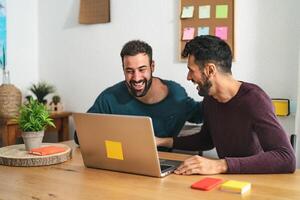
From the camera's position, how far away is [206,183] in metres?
1.41

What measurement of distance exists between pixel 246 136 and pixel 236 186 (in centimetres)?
50

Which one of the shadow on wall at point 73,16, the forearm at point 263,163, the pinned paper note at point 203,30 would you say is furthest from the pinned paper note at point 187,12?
the forearm at point 263,163

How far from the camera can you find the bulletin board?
8.93ft

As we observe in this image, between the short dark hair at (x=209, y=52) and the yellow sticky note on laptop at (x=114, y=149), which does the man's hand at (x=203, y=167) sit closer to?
the yellow sticky note on laptop at (x=114, y=149)

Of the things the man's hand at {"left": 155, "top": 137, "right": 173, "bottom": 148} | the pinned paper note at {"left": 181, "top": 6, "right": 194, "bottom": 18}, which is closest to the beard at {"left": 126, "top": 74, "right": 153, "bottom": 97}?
the man's hand at {"left": 155, "top": 137, "right": 173, "bottom": 148}

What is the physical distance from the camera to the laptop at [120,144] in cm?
148

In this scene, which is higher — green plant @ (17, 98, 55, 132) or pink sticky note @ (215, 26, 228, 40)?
pink sticky note @ (215, 26, 228, 40)

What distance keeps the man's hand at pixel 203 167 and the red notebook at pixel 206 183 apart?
0.09m

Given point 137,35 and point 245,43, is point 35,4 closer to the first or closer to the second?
point 137,35

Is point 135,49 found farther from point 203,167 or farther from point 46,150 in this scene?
point 203,167

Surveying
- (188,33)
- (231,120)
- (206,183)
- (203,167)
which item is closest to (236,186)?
(206,183)

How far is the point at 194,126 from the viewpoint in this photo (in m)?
2.76

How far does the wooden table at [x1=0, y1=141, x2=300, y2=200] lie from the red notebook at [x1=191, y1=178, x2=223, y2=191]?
0.02 meters

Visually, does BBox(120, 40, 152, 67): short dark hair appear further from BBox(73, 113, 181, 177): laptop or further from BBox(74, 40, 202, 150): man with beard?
BBox(73, 113, 181, 177): laptop
